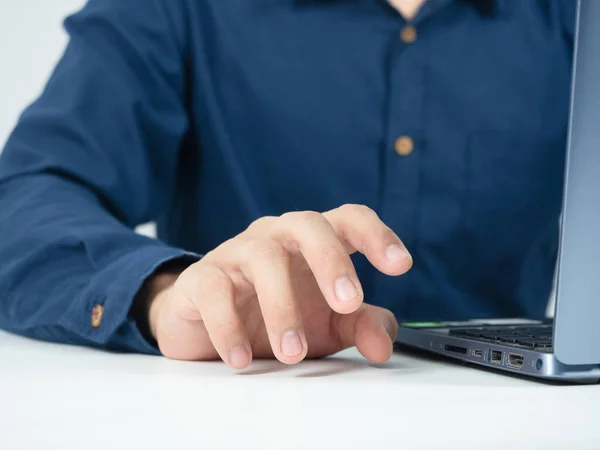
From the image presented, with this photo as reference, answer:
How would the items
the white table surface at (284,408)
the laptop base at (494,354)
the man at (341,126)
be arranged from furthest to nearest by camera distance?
the man at (341,126), the laptop base at (494,354), the white table surface at (284,408)

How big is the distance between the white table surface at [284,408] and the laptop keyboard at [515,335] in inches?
1.0

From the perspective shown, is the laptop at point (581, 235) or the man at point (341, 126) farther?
the man at point (341, 126)

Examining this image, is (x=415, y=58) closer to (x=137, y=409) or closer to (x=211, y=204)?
(x=211, y=204)

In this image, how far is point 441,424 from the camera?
38 cm

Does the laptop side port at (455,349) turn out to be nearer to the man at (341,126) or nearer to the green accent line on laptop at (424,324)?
the green accent line on laptop at (424,324)

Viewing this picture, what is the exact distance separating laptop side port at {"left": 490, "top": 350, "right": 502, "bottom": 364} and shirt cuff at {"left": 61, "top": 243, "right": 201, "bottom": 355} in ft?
0.93

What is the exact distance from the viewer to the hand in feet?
1.75

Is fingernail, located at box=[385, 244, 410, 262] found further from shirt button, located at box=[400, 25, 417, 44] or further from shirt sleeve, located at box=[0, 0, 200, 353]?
shirt button, located at box=[400, 25, 417, 44]

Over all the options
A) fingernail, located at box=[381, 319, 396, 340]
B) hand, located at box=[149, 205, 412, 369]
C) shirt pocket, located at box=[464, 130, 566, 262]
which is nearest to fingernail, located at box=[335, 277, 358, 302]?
hand, located at box=[149, 205, 412, 369]

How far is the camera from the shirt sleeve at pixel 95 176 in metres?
0.71

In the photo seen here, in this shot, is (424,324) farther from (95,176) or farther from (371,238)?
(95,176)

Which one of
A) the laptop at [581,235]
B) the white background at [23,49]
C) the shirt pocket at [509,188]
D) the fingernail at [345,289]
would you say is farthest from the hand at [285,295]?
the white background at [23,49]

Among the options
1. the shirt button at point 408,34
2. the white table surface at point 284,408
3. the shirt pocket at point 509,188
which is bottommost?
the white table surface at point 284,408

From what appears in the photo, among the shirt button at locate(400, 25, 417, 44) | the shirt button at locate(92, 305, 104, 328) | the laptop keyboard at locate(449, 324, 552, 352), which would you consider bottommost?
the shirt button at locate(92, 305, 104, 328)
